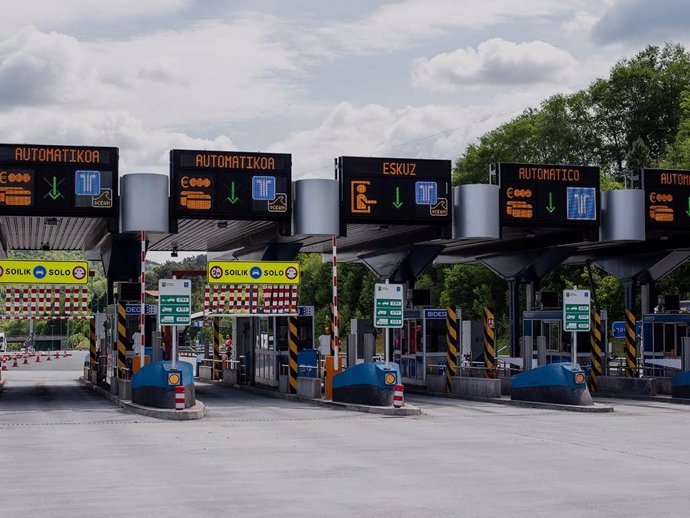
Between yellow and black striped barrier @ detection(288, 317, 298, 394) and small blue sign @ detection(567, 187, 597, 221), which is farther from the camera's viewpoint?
small blue sign @ detection(567, 187, 597, 221)

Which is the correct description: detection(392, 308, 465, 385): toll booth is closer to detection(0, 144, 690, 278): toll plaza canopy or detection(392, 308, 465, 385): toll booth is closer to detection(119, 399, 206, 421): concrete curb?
detection(0, 144, 690, 278): toll plaza canopy

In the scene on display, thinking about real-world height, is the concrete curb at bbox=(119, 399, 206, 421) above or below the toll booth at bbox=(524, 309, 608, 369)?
below

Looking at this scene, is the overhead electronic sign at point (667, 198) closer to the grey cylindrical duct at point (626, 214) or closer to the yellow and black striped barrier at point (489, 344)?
the grey cylindrical duct at point (626, 214)

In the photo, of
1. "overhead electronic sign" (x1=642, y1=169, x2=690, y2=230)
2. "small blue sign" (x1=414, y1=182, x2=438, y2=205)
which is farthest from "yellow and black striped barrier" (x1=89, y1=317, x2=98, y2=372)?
"overhead electronic sign" (x1=642, y1=169, x2=690, y2=230)

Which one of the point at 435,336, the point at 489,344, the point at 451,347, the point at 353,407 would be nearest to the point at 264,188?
the point at 353,407

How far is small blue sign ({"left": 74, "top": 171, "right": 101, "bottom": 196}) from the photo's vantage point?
3062cm

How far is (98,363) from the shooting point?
45.1 metres

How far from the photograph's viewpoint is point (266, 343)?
38.8 m

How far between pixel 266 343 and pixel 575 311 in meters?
11.8

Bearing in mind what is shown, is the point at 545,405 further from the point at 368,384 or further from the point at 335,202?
the point at 335,202

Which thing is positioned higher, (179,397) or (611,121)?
(611,121)

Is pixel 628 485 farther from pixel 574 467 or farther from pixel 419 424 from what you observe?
pixel 419 424

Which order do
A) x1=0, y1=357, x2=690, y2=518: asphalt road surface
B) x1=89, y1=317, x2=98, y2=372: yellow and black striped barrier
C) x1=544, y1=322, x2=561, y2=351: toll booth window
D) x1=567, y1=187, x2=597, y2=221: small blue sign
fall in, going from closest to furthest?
x1=0, y1=357, x2=690, y2=518: asphalt road surface, x1=567, y1=187, x2=597, y2=221: small blue sign, x1=544, y1=322, x2=561, y2=351: toll booth window, x1=89, y1=317, x2=98, y2=372: yellow and black striped barrier

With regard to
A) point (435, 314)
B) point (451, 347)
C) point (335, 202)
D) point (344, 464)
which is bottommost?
point (344, 464)
